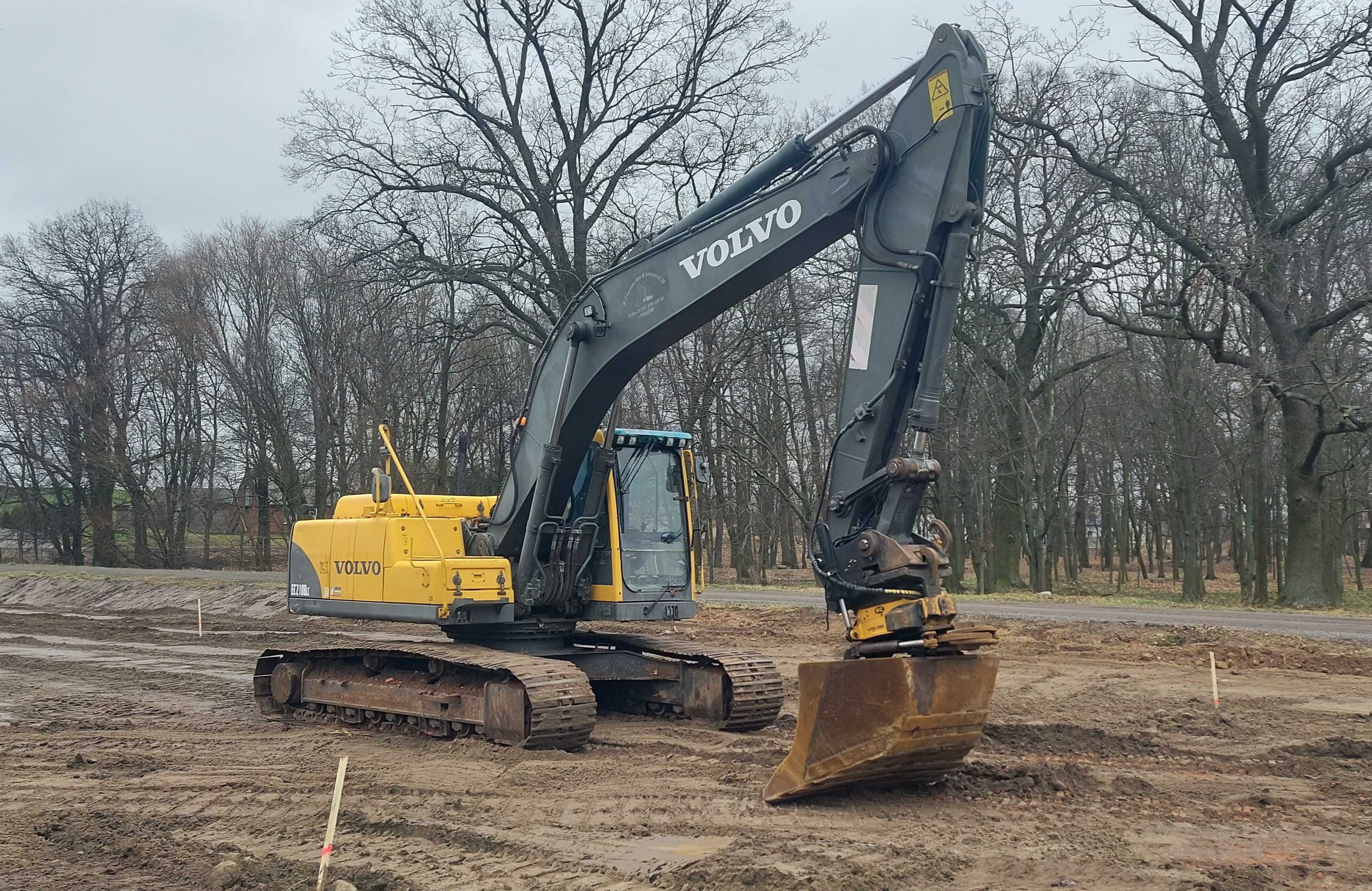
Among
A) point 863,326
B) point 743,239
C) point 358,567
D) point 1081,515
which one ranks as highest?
point 743,239

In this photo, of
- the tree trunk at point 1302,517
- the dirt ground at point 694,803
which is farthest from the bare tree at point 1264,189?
the dirt ground at point 694,803

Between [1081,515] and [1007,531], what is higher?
[1081,515]

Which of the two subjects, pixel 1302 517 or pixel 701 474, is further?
pixel 1302 517

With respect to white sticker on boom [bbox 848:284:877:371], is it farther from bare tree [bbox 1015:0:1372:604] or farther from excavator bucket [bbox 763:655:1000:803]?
bare tree [bbox 1015:0:1372:604]

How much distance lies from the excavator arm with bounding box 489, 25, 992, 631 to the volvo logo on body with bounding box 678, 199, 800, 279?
0.01 metres

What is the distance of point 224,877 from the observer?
5.67 m

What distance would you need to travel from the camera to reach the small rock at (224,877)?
5.62m

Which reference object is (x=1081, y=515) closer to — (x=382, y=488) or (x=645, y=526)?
(x=645, y=526)

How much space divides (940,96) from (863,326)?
142 centimetres

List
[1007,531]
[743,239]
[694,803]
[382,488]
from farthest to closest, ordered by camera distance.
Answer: [1007,531] < [382,488] < [743,239] < [694,803]

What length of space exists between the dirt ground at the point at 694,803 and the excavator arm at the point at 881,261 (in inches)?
51.8

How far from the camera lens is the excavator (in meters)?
6.22

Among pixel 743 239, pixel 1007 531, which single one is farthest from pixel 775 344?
pixel 743 239

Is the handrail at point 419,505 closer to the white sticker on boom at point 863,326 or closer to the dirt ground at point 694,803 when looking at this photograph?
the dirt ground at point 694,803
